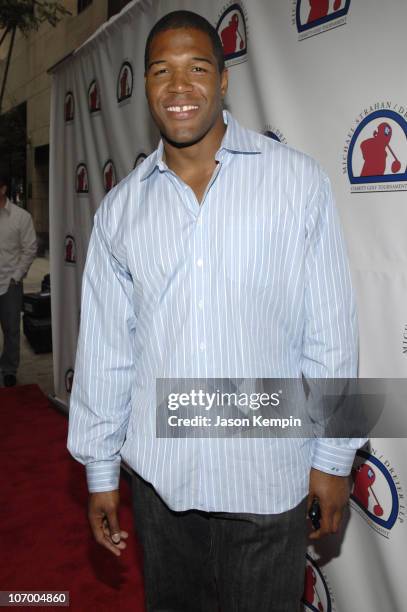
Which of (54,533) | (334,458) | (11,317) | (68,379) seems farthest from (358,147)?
(11,317)

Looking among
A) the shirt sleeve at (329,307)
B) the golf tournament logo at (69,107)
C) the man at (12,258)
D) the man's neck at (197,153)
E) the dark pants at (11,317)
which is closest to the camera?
the shirt sleeve at (329,307)

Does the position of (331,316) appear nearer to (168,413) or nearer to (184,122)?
(168,413)

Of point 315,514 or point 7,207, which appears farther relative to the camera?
point 7,207

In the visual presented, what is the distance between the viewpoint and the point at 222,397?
4.08 ft

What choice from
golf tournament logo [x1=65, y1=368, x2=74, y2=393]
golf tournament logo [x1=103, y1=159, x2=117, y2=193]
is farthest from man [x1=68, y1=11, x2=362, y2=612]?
golf tournament logo [x1=65, y1=368, x2=74, y2=393]

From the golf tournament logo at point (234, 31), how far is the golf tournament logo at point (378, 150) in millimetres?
676

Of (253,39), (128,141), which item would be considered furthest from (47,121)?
(253,39)

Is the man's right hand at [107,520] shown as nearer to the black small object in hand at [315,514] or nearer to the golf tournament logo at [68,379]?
the black small object in hand at [315,514]

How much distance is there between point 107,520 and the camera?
1.40m

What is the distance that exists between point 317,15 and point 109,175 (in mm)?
1801

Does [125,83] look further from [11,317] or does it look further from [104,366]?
[11,317]

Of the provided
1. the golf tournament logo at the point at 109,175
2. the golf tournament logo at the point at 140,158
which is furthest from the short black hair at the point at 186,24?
the golf tournament logo at the point at 109,175

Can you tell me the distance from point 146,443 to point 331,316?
1.69ft

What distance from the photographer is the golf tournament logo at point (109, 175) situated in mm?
3209
